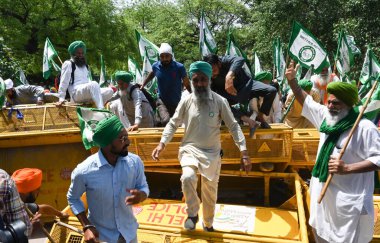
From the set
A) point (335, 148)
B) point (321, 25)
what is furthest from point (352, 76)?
point (335, 148)

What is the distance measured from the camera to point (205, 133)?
3.63 m

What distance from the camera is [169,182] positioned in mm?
5387

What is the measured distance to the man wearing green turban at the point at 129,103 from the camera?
538 cm

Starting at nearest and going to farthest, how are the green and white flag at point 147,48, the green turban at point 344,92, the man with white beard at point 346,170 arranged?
the man with white beard at point 346,170 → the green turban at point 344,92 → the green and white flag at point 147,48

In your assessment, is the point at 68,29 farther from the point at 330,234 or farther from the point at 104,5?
the point at 330,234

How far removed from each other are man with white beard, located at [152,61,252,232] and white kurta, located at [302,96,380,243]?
0.93 metres

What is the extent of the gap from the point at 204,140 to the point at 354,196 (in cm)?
149

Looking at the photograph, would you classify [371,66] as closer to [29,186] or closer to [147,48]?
[147,48]

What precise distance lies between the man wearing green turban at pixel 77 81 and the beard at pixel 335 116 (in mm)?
3583

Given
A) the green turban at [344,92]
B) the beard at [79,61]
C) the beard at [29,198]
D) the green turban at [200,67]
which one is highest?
the beard at [79,61]

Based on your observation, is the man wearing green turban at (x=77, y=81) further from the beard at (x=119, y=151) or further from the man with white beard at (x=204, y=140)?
the beard at (x=119, y=151)

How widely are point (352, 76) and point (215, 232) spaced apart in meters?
11.2

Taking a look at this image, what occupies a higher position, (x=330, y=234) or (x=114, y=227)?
(x=114, y=227)

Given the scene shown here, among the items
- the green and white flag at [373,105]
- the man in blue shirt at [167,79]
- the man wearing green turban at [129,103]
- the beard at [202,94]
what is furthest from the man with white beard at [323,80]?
the beard at [202,94]
